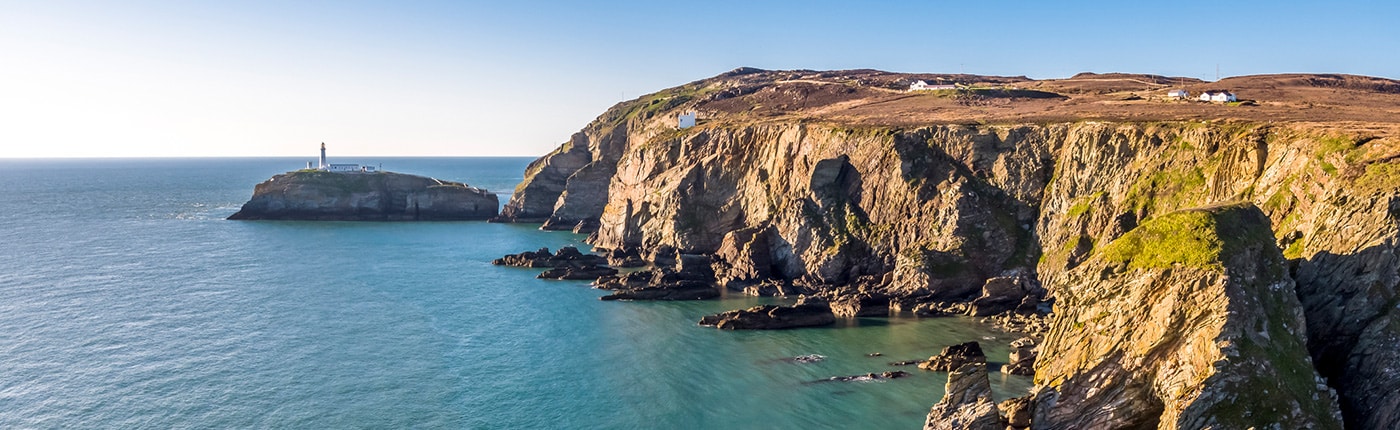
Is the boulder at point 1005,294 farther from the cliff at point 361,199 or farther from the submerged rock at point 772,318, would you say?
the cliff at point 361,199

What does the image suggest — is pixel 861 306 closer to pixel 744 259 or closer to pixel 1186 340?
Result: pixel 744 259

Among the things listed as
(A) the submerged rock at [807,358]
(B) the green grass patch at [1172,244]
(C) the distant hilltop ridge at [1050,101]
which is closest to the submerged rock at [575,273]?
(C) the distant hilltop ridge at [1050,101]

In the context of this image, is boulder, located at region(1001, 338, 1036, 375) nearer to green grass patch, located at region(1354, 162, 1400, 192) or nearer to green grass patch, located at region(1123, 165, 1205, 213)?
green grass patch, located at region(1123, 165, 1205, 213)

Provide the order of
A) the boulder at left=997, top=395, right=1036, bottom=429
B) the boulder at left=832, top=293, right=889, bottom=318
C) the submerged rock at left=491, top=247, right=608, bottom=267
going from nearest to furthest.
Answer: the boulder at left=997, top=395, right=1036, bottom=429 < the boulder at left=832, top=293, right=889, bottom=318 < the submerged rock at left=491, top=247, right=608, bottom=267

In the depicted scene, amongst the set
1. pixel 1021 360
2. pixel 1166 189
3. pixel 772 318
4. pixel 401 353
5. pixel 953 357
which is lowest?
pixel 401 353

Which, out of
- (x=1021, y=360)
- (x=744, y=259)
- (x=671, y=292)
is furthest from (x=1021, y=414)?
(x=744, y=259)

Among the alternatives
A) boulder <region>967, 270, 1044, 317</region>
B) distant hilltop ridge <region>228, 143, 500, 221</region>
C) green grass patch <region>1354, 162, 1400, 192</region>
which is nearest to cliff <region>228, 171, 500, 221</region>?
distant hilltop ridge <region>228, 143, 500, 221</region>

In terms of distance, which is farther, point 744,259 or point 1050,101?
point 1050,101
